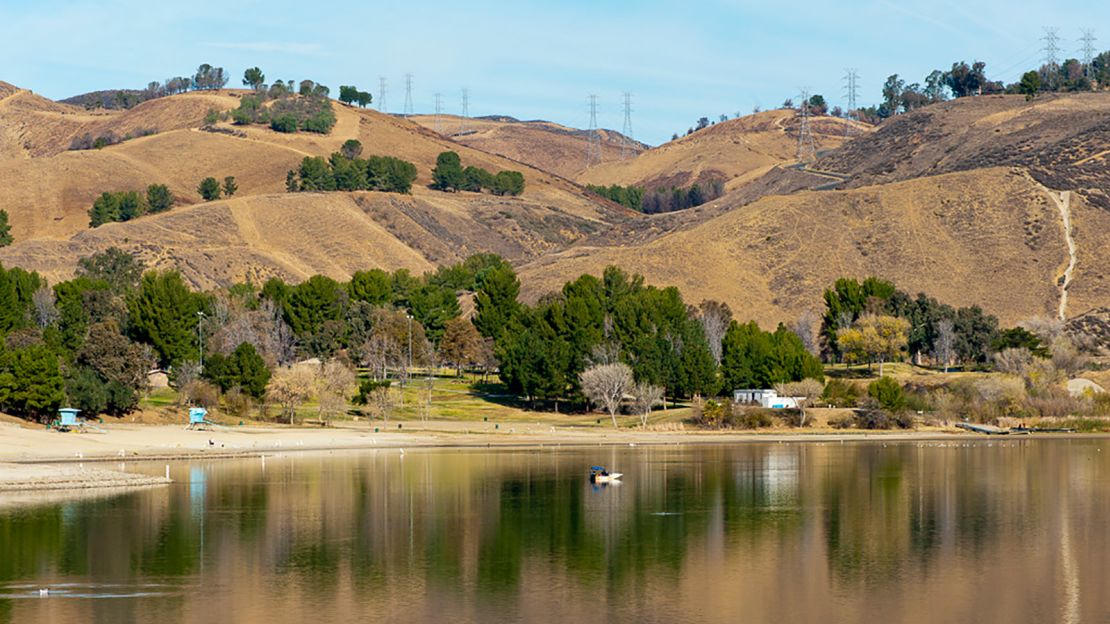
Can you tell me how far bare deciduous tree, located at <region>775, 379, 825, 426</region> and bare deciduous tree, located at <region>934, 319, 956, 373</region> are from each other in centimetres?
2756

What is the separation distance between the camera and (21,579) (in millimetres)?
49875

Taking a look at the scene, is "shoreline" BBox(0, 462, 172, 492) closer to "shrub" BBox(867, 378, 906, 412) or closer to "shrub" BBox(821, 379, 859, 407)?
"shrub" BBox(867, 378, 906, 412)

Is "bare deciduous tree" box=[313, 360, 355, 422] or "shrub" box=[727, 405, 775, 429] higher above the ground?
"bare deciduous tree" box=[313, 360, 355, 422]

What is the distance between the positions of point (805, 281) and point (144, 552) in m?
152

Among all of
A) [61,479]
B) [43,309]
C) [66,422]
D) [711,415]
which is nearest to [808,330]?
[711,415]

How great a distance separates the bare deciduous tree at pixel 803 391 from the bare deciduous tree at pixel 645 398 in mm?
11972

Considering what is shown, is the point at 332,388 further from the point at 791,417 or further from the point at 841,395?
the point at 841,395

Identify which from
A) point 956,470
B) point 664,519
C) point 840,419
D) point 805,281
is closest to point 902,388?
point 840,419

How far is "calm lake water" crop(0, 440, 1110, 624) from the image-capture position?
45250mm

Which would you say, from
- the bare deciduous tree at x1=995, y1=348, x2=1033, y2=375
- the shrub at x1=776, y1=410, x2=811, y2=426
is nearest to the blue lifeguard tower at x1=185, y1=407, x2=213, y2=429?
the shrub at x1=776, y1=410, x2=811, y2=426

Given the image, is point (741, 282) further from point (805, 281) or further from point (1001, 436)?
point (1001, 436)

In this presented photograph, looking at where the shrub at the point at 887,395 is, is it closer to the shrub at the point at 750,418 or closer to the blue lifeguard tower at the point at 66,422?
the shrub at the point at 750,418

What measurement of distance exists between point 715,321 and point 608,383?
43363 mm

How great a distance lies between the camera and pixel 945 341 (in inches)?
6122
